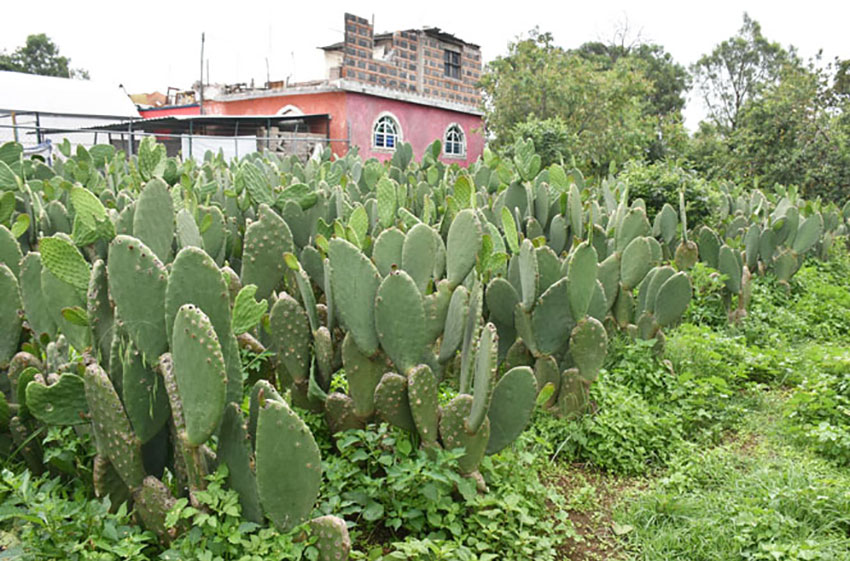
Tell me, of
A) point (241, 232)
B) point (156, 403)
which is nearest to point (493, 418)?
point (156, 403)

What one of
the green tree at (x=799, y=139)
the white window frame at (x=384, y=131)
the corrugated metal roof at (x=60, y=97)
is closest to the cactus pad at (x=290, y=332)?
the green tree at (x=799, y=139)

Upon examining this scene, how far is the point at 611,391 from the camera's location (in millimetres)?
3340

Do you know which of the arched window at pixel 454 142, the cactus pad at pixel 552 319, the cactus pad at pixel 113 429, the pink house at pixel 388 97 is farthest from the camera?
the arched window at pixel 454 142

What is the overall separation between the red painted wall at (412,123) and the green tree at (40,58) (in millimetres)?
25909

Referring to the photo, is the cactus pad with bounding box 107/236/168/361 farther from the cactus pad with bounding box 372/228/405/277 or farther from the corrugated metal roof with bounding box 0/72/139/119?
the corrugated metal roof with bounding box 0/72/139/119

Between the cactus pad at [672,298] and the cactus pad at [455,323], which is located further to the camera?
the cactus pad at [672,298]

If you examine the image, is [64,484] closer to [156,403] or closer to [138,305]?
[156,403]

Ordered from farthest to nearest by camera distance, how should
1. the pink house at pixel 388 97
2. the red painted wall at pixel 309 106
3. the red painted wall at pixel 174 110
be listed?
the red painted wall at pixel 174 110, the pink house at pixel 388 97, the red painted wall at pixel 309 106

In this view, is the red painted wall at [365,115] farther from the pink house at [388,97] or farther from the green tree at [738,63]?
the green tree at [738,63]

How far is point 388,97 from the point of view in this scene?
17.8 metres

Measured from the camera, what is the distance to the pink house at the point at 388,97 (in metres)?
16.9

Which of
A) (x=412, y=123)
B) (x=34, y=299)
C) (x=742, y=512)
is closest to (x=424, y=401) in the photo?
(x=742, y=512)

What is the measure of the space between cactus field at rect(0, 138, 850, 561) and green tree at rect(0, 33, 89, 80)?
1514 inches

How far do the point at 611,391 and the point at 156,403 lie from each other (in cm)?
224
